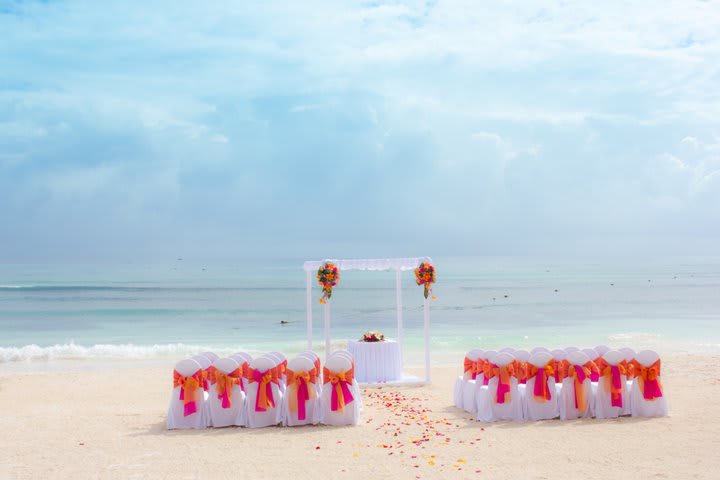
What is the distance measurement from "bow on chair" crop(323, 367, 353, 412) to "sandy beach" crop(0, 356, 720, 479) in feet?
1.03

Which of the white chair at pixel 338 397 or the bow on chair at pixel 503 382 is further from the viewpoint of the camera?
the bow on chair at pixel 503 382

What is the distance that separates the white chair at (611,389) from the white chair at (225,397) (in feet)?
14.6

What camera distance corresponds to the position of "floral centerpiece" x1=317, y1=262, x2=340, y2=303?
1354 centimetres

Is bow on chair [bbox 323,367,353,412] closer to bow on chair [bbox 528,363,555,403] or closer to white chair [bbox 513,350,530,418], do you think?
white chair [bbox 513,350,530,418]

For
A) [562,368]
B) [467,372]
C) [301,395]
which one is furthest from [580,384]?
[301,395]

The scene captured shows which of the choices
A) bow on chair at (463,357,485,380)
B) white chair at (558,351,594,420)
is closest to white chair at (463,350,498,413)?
bow on chair at (463,357,485,380)

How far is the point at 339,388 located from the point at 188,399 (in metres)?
1.83

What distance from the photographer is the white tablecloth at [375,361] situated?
12992 millimetres

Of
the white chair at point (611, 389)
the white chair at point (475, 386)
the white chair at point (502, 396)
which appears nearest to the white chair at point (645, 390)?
the white chair at point (611, 389)

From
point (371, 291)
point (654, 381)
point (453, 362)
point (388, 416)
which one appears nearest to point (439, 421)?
point (388, 416)

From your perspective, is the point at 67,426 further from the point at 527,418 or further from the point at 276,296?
the point at 276,296

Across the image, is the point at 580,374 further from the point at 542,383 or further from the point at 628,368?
the point at 628,368

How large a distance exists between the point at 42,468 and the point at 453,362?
39.9 feet

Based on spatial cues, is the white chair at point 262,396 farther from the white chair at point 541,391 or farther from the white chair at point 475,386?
the white chair at point 541,391
